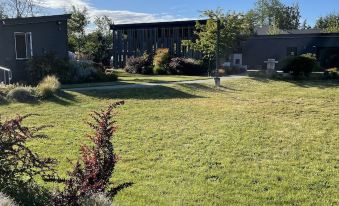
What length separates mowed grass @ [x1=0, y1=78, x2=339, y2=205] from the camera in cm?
616

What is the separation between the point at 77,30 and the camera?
41906 mm

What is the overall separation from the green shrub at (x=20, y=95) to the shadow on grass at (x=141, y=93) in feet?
5.82

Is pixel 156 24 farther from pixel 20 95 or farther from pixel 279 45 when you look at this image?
pixel 20 95

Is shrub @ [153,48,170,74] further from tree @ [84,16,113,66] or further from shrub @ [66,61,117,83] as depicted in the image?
tree @ [84,16,113,66]

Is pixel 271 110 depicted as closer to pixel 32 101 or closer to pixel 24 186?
pixel 32 101

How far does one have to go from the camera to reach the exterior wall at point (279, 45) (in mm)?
31688

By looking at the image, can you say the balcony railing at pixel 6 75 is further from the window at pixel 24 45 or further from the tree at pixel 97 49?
the tree at pixel 97 49

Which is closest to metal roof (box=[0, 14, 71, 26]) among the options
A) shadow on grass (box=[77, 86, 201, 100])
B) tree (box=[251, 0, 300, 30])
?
shadow on grass (box=[77, 86, 201, 100])

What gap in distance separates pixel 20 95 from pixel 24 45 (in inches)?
274

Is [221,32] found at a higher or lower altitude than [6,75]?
higher

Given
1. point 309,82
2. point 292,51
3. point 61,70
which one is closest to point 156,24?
point 292,51

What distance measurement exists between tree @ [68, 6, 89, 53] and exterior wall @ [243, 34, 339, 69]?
15938 millimetres

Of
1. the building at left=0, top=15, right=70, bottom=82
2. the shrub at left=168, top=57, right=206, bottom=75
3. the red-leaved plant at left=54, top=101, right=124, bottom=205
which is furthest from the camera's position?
the shrub at left=168, top=57, right=206, bottom=75

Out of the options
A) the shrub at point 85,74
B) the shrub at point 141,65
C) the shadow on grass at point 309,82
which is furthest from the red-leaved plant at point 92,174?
the shrub at point 141,65
